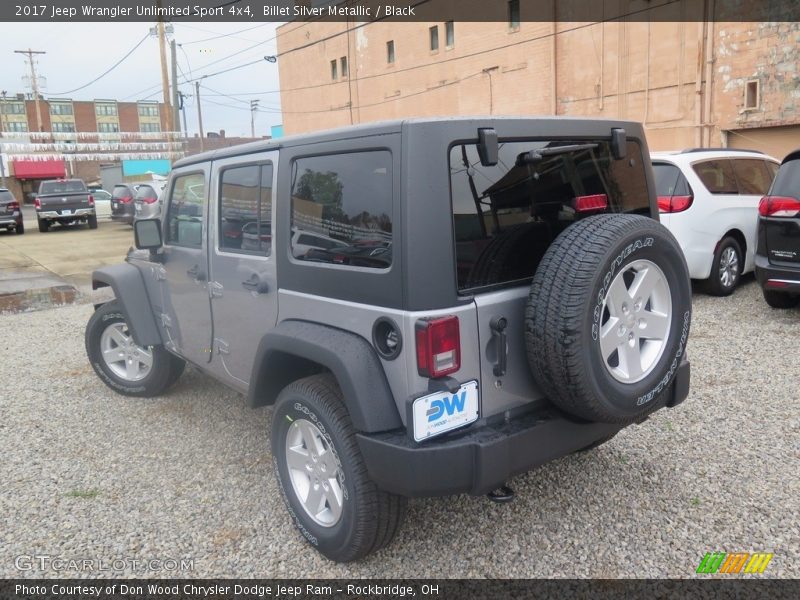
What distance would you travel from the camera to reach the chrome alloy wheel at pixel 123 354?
16.6 feet

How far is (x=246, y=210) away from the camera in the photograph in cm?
346

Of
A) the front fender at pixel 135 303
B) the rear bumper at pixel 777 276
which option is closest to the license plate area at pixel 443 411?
the front fender at pixel 135 303

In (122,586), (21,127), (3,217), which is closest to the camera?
(122,586)

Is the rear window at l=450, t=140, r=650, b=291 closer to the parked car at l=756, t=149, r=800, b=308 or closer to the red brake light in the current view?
the red brake light

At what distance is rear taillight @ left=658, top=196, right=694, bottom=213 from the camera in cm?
704

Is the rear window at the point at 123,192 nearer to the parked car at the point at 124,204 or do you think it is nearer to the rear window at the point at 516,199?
the parked car at the point at 124,204

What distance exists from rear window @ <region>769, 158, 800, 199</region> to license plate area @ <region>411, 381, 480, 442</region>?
485 cm

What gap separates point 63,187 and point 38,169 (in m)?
37.7

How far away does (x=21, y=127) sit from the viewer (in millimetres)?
70875

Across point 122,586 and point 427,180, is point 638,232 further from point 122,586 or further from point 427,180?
point 122,586

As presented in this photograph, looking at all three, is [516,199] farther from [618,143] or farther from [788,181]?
[788,181]

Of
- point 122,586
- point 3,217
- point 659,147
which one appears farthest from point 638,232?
point 3,217

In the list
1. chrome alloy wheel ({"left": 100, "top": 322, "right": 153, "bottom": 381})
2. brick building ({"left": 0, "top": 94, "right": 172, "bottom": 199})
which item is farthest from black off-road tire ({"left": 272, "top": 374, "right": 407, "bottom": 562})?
brick building ({"left": 0, "top": 94, "right": 172, "bottom": 199})

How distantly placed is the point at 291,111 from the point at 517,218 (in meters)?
35.9
